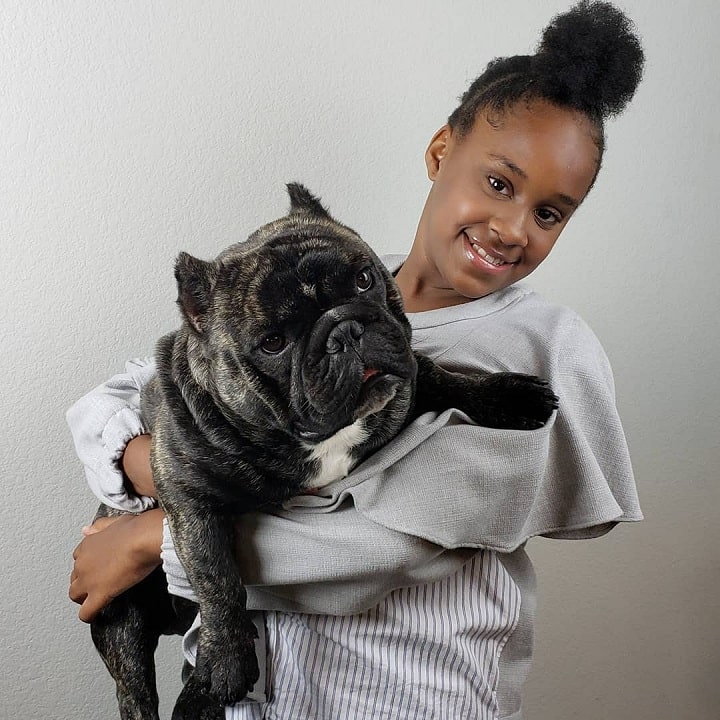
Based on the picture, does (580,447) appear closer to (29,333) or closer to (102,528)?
(102,528)

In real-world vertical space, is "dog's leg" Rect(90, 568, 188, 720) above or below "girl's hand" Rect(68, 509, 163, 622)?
below

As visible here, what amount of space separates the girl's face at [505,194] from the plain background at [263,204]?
0.43 metres

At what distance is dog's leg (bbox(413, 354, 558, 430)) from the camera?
3.32ft

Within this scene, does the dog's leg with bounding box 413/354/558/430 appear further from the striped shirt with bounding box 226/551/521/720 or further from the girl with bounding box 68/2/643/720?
the striped shirt with bounding box 226/551/521/720

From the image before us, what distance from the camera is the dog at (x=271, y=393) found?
35.9 inches

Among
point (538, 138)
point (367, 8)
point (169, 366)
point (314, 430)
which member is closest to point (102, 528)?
point (169, 366)

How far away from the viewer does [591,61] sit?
1.14 meters

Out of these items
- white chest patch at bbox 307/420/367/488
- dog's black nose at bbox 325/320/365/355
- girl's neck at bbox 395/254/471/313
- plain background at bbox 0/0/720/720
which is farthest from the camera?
plain background at bbox 0/0/720/720

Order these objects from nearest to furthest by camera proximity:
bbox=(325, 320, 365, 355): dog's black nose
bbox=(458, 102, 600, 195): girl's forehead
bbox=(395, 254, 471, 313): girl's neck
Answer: bbox=(325, 320, 365, 355): dog's black nose < bbox=(458, 102, 600, 195): girl's forehead < bbox=(395, 254, 471, 313): girl's neck

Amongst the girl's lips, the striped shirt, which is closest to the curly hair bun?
the girl's lips

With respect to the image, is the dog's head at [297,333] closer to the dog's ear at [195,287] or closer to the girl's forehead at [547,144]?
the dog's ear at [195,287]

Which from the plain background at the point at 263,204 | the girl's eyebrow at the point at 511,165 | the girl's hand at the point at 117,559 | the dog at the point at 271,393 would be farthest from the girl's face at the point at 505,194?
the girl's hand at the point at 117,559

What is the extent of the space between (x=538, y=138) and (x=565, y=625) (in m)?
1.20

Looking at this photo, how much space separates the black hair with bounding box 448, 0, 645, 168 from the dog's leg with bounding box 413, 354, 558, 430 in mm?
367
